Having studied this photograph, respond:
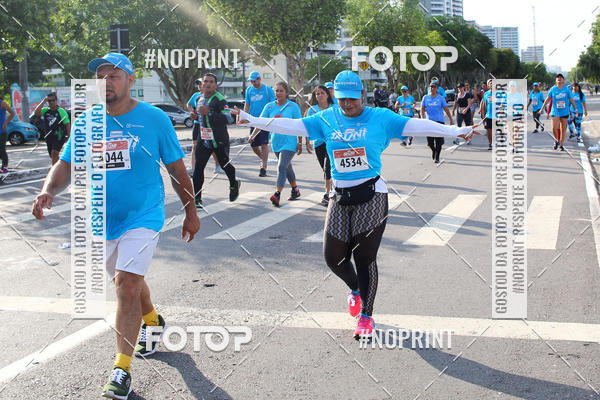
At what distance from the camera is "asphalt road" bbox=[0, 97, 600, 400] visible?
12.7 ft

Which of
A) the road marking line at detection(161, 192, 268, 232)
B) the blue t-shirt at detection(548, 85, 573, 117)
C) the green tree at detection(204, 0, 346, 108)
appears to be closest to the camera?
the road marking line at detection(161, 192, 268, 232)

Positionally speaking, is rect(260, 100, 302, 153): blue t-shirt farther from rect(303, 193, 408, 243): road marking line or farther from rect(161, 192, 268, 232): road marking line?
rect(303, 193, 408, 243): road marking line

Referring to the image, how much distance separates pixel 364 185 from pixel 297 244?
9.93 ft

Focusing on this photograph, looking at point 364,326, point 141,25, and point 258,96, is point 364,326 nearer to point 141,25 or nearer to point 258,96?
point 258,96

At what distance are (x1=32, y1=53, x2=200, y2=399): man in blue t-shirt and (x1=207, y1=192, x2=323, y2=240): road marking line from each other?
154 inches

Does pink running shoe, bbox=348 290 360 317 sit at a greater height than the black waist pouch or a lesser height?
lesser

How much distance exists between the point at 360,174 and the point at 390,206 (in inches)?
216

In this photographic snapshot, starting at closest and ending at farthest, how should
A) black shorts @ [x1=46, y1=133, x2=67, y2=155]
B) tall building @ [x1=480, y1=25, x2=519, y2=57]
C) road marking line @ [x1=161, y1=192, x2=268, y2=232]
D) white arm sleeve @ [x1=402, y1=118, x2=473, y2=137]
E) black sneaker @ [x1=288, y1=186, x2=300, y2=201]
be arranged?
1. white arm sleeve @ [x1=402, y1=118, x2=473, y2=137]
2. road marking line @ [x1=161, y1=192, x2=268, y2=232]
3. black sneaker @ [x1=288, y1=186, x2=300, y2=201]
4. tall building @ [x1=480, y1=25, x2=519, y2=57]
5. black shorts @ [x1=46, y1=133, x2=67, y2=155]

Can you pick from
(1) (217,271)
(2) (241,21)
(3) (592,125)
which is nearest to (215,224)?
(1) (217,271)

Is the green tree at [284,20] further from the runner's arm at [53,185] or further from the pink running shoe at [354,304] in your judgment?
the runner's arm at [53,185]

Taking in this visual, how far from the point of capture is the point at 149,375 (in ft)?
13.3

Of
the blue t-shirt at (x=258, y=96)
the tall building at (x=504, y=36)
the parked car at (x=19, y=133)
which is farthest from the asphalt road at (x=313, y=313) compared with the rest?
the parked car at (x=19, y=133)

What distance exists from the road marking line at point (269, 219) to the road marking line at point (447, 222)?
195 centimetres

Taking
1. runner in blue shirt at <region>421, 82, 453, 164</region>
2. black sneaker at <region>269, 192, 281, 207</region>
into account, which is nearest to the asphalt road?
black sneaker at <region>269, 192, 281, 207</region>
